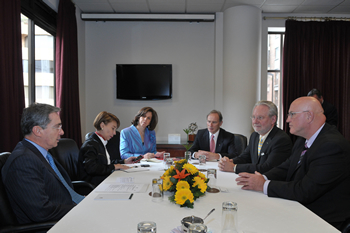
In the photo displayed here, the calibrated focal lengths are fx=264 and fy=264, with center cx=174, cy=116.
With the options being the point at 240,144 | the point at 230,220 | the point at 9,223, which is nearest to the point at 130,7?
the point at 240,144

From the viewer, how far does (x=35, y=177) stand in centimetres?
151

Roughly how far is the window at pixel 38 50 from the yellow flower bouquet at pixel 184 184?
2.99m

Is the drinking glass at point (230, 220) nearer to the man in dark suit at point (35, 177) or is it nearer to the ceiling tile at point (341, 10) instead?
the man in dark suit at point (35, 177)

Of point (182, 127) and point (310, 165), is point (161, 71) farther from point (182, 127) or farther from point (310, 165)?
point (310, 165)

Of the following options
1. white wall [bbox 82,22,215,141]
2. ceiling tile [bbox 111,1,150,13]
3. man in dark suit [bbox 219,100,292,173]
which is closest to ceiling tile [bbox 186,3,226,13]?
white wall [bbox 82,22,215,141]

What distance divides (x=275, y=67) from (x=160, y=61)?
252 cm

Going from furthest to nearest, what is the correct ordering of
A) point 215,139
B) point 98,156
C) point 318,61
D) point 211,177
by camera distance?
point 318,61 → point 215,139 → point 98,156 → point 211,177

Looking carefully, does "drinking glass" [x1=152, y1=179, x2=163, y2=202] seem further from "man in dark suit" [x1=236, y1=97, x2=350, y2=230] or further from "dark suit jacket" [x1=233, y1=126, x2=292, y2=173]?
"dark suit jacket" [x1=233, y1=126, x2=292, y2=173]

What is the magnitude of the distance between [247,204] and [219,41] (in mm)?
4531

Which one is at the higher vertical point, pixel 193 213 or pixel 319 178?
pixel 319 178

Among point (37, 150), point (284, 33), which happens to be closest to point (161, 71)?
point (284, 33)

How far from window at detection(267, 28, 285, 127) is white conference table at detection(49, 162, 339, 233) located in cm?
447

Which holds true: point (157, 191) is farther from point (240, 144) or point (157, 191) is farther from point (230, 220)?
point (240, 144)

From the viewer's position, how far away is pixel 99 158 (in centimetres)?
260
